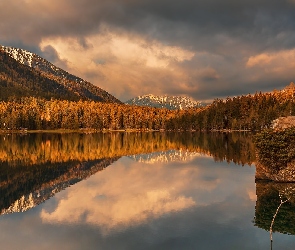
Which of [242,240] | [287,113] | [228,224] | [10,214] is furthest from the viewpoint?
[287,113]

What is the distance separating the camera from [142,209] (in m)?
31.9

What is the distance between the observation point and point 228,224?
26.4 metres

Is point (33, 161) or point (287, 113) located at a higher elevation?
point (287, 113)

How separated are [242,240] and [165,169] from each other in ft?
119

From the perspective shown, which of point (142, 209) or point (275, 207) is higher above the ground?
point (275, 207)

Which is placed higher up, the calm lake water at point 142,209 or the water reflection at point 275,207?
the water reflection at point 275,207

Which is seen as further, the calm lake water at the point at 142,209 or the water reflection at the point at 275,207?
the water reflection at the point at 275,207

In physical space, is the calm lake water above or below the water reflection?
below

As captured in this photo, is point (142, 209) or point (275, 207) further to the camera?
point (142, 209)

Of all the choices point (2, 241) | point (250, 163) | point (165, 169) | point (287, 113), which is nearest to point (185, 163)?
point (165, 169)

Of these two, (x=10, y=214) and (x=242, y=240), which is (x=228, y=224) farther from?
(x=10, y=214)

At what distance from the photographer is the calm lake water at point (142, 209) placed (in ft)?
76.4

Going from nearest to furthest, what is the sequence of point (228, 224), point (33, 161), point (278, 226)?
point (278, 226) < point (228, 224) < point (33, 161)

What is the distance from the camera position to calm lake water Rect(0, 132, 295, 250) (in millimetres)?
23297
